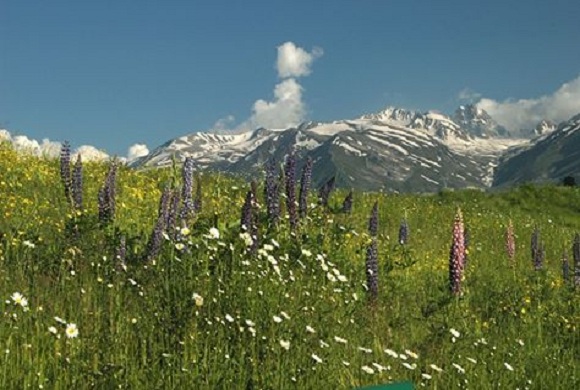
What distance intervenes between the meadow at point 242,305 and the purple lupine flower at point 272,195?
0.03 m

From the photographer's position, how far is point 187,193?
956cm

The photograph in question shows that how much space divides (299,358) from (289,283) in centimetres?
217

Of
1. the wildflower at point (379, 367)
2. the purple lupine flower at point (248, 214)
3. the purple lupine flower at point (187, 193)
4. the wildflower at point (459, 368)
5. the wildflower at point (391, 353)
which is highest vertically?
the purple lupine flower at point (187, 193)

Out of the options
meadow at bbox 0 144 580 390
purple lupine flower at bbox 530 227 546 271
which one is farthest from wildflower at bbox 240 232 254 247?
purple lupine flower at bbox 530 227 546 271

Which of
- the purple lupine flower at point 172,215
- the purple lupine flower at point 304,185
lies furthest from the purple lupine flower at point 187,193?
the purple lupine flower at point 304,185

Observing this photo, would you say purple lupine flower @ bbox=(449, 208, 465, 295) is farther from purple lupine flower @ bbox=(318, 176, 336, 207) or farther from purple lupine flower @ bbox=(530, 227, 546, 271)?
purple lupine flower @ bbox=(530, 227, 546, 271)

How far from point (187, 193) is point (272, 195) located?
4.06ft

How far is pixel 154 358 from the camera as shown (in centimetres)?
566

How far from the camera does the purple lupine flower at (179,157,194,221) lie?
9.45 m

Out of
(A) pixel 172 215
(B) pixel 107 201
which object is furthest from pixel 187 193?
(B) pixel 107 201

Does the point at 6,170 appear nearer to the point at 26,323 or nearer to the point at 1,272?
the point at 1,272

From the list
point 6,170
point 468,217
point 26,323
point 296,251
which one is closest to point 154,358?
point 26,323

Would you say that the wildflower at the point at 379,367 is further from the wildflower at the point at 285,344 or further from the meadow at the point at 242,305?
the wildflower at the point at 285,344

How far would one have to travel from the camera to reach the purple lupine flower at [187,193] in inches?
372
